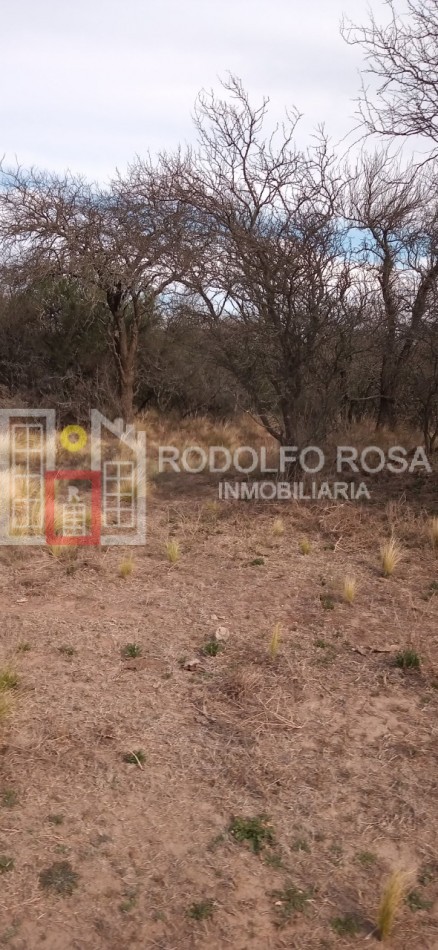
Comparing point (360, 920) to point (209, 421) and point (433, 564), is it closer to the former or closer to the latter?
point (433, 564)

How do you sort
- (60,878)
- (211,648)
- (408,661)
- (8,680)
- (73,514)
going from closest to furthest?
(60,878)
(8,680)
(408,661)
(211,648)
(73,514)

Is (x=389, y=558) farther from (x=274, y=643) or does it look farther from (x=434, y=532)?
(x=274, y=643)

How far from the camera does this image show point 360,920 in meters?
2.79

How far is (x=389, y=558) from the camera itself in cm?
676

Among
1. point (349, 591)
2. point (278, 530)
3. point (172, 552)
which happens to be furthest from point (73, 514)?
point (349, 591)

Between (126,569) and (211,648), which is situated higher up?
(126,569)

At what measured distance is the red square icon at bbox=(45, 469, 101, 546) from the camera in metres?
7.51

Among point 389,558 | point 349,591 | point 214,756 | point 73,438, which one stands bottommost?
point 214,756

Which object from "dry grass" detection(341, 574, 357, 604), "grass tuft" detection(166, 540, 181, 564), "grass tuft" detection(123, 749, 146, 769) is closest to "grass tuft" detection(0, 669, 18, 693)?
"grass tuft" detection(123, 749, 146, 769)

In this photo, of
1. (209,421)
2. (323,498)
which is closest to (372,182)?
(209,421)

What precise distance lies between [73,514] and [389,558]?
3709 millimetres

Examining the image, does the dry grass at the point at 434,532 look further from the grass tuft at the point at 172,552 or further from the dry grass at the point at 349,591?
the grass tuft at the point at 172,552

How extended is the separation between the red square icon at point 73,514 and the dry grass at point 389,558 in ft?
9.77

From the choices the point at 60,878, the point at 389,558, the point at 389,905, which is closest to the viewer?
the point at 389,905
